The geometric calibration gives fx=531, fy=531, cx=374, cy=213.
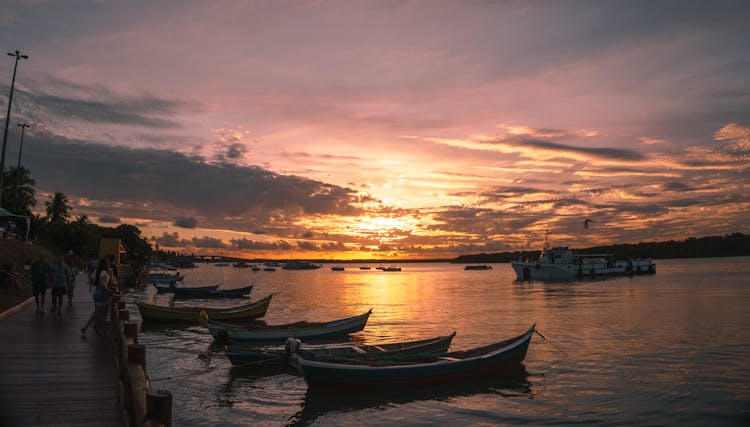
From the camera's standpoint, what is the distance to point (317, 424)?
1541 cm

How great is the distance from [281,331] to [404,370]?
970cm

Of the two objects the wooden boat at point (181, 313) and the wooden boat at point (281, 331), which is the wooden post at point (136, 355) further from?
the wooden boat at point (181, 313)

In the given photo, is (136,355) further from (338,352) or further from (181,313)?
(181,313)

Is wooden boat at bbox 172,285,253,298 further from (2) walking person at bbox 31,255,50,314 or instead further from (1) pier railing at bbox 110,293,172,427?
(1) pier railing at bbox 110,293,172,427

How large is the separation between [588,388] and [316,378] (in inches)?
383

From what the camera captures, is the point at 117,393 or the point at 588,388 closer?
the point at 117,393

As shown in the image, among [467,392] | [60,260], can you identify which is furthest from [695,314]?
[60,260]

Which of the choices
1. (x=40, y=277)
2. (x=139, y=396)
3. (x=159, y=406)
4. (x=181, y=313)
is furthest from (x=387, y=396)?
(x=181, y=313)

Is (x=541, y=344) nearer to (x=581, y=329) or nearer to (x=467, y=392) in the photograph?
(x=581, y=329)

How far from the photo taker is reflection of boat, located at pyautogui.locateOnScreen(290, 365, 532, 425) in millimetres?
16531

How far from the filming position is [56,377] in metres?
10.3

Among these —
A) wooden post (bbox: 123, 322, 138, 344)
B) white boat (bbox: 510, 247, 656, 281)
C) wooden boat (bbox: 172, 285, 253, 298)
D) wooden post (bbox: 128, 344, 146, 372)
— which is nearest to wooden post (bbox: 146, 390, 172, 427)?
wooden post (bbox: 128, 344, 146, 372)

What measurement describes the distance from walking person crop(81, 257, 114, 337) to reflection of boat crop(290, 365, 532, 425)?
6214 millimetres

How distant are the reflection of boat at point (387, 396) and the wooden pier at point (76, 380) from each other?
6.36 metres
